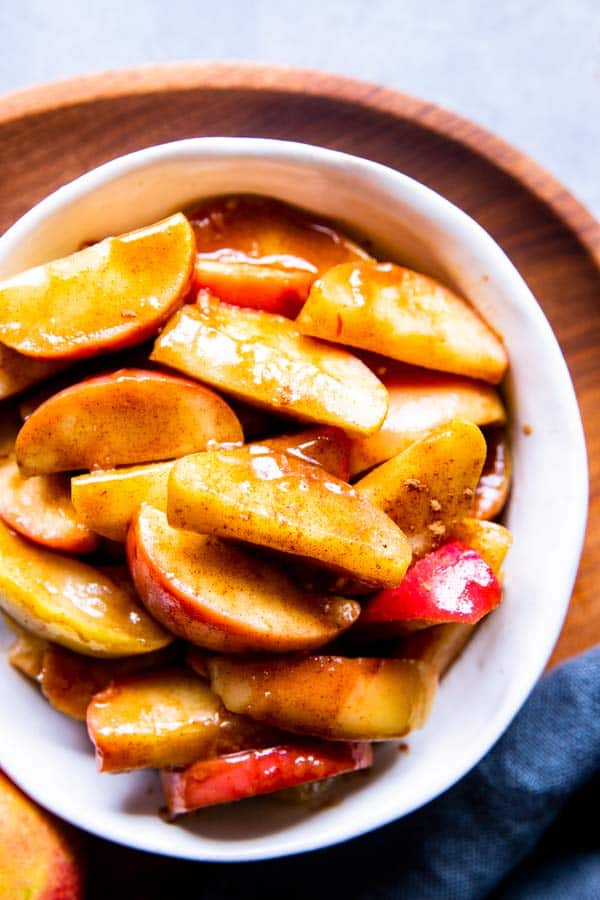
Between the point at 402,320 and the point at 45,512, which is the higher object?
the point at 402,320

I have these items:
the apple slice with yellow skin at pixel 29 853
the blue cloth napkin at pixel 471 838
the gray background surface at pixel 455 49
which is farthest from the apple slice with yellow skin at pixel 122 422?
the gray background surface at pixel 455 49

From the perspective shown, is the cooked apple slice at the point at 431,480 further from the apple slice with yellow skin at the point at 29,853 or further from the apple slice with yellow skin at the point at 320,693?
the apple slice with yellow skin at the point at 29,853

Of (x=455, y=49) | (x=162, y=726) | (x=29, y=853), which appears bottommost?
(x=29, y=853)

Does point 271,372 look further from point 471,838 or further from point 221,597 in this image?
point 471,838

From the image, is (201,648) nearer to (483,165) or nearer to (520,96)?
(483,165)

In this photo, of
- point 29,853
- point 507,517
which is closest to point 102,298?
point 507,517

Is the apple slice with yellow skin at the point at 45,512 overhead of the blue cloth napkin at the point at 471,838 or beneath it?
overhead

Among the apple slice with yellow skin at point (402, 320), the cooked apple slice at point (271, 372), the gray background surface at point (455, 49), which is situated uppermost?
the gray background surface at point (455, 49)

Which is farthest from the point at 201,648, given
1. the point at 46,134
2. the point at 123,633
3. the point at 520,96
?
the point at 520,96
